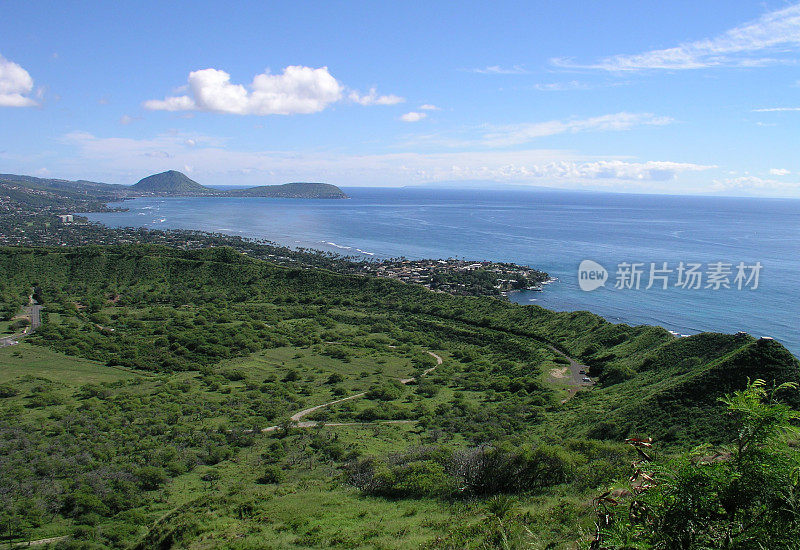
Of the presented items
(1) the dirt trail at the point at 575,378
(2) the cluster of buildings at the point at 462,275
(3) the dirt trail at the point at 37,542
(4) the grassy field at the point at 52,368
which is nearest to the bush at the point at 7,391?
(4) the grassy field at the point at 52,368

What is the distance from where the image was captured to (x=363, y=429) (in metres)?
27.7

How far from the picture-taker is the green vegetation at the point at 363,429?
43.2ft

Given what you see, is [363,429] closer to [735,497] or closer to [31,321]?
[735,497]

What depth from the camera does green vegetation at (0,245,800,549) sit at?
43.2 ft

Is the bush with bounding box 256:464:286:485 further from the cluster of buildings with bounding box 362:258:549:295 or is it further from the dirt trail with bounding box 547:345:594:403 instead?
the cluster of buildings with bounding box 362:258:549:295

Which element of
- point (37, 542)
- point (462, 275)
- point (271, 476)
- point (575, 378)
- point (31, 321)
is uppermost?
point (462, 275)

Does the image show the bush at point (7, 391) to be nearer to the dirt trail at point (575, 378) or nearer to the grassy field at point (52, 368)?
the grassy field at point (52, 368)

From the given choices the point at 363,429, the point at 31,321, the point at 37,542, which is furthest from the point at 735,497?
the point at 31,321

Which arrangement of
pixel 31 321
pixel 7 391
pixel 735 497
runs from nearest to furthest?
pixel 735 497, pixel 7 391, pixel 31 321

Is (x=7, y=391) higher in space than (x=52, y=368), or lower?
higher

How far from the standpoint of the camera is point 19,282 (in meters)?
63.7

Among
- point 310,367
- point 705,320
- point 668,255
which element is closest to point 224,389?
point 310,367

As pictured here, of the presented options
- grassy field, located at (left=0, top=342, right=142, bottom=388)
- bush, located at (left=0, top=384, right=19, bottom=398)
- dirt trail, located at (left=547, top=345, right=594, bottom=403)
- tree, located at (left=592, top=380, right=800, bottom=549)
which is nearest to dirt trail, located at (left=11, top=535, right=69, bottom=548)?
bush, located at (left=0, top=384, right=19, bottom=398)

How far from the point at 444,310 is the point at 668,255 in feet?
201
